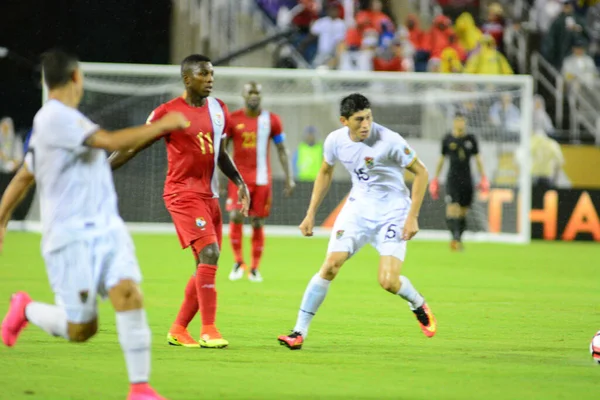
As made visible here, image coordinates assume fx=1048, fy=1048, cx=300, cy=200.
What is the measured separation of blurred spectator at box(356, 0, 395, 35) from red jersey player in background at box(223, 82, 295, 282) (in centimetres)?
1149

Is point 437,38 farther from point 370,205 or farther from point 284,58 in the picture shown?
point 370,205

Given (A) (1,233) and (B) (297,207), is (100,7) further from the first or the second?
(A) (1,233)

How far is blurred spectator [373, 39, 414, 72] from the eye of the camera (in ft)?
79.0

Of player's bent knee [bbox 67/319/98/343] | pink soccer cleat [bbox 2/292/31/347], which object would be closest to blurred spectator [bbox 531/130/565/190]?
pink soccer cleat [bbox 2/292/31/347]

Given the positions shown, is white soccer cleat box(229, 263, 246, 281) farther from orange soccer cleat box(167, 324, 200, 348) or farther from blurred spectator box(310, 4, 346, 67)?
blurred spectator box(310, 4, 346, 67)

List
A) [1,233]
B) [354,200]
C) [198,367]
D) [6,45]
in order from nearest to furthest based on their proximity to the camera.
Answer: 1. [1,233]
2. [198,367]
3. [354,200]
4. [6,45]

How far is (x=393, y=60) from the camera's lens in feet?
79.2

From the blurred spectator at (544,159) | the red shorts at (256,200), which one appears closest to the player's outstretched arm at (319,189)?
the red shorts at (256,200)

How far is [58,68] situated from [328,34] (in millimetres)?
19757

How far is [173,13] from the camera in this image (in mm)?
25188

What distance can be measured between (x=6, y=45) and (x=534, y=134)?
485 inches

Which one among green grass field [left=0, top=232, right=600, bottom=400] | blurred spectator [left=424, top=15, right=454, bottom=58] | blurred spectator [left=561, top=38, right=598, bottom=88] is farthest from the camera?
blurred spectator [left=561, top=38, right=598, bottom=88]

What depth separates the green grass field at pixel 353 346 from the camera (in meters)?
6.26

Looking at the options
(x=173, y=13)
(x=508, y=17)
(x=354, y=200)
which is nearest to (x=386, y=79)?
(x=173, y=13)
